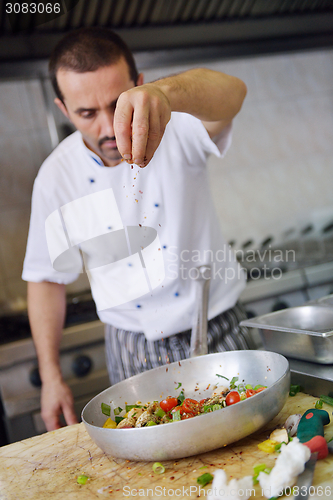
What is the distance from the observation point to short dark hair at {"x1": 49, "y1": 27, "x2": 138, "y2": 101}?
48.1 inches

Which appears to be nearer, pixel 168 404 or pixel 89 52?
pixel 168 404

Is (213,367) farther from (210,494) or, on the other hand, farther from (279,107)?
(279,107)

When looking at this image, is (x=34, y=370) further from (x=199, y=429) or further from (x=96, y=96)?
(x=199, y=429)

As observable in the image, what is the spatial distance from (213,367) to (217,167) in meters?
1.72

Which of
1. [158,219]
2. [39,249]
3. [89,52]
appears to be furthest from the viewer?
[39,249]

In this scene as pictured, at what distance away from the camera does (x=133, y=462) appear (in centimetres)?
73

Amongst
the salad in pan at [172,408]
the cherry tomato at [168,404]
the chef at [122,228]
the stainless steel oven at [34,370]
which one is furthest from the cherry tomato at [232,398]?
the stainless steel oven at [34,370]

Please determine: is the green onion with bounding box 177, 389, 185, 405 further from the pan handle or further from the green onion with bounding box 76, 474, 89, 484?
the green onion with bounding box 76, 474, 89, 484

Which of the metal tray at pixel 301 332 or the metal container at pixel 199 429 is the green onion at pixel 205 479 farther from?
the metal tray at pixel 301 332

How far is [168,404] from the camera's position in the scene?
841 mm

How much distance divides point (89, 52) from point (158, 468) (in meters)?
1.03

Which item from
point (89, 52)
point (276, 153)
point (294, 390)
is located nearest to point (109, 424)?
point (294, 390)

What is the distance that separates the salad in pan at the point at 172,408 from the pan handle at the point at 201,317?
13 cm

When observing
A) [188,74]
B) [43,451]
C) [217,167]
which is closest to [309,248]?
[217,167]
